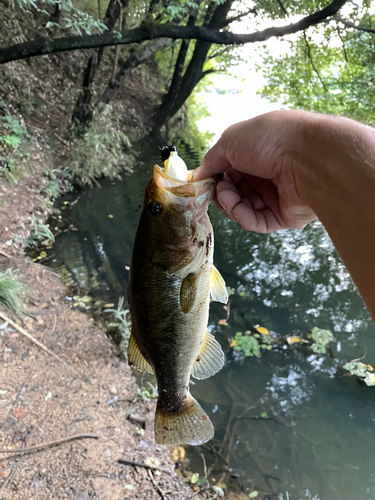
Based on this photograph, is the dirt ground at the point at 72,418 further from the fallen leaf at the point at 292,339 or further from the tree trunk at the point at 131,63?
the tree trunk at the point at 131,63

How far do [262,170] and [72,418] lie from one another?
3050mm

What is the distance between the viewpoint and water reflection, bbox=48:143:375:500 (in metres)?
3.50

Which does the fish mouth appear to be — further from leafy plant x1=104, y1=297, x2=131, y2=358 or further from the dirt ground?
leafy plant x1=104, y1=297, x2=131, y2=358

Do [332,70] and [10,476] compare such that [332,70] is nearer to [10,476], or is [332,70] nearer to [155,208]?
[155,208]

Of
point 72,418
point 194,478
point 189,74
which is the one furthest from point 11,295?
point 189,74

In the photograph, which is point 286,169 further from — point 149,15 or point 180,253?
point 149,15

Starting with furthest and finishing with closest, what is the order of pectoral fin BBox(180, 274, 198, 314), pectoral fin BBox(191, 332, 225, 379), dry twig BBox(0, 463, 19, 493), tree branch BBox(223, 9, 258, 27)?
tree branch BBox(223, 9, 258, 27) < dry twig BBox(0, 463, 19, 493) < pectoral fin BBox(191, 332, 225, 379) < pectoral fin BBox(180, 274, 198, 314)

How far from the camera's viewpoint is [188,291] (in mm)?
1814

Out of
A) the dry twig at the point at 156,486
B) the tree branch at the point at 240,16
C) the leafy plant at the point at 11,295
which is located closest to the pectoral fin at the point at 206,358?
the dry twig at the point at 156,486

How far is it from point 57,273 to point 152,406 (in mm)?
3163

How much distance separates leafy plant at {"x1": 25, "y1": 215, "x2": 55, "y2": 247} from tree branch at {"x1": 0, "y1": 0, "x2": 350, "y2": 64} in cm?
326

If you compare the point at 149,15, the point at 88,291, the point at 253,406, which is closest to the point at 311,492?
the point at 253,406

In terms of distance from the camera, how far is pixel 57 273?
578 centimetres

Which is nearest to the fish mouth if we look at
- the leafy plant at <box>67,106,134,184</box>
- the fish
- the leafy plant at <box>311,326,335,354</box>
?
the fish
